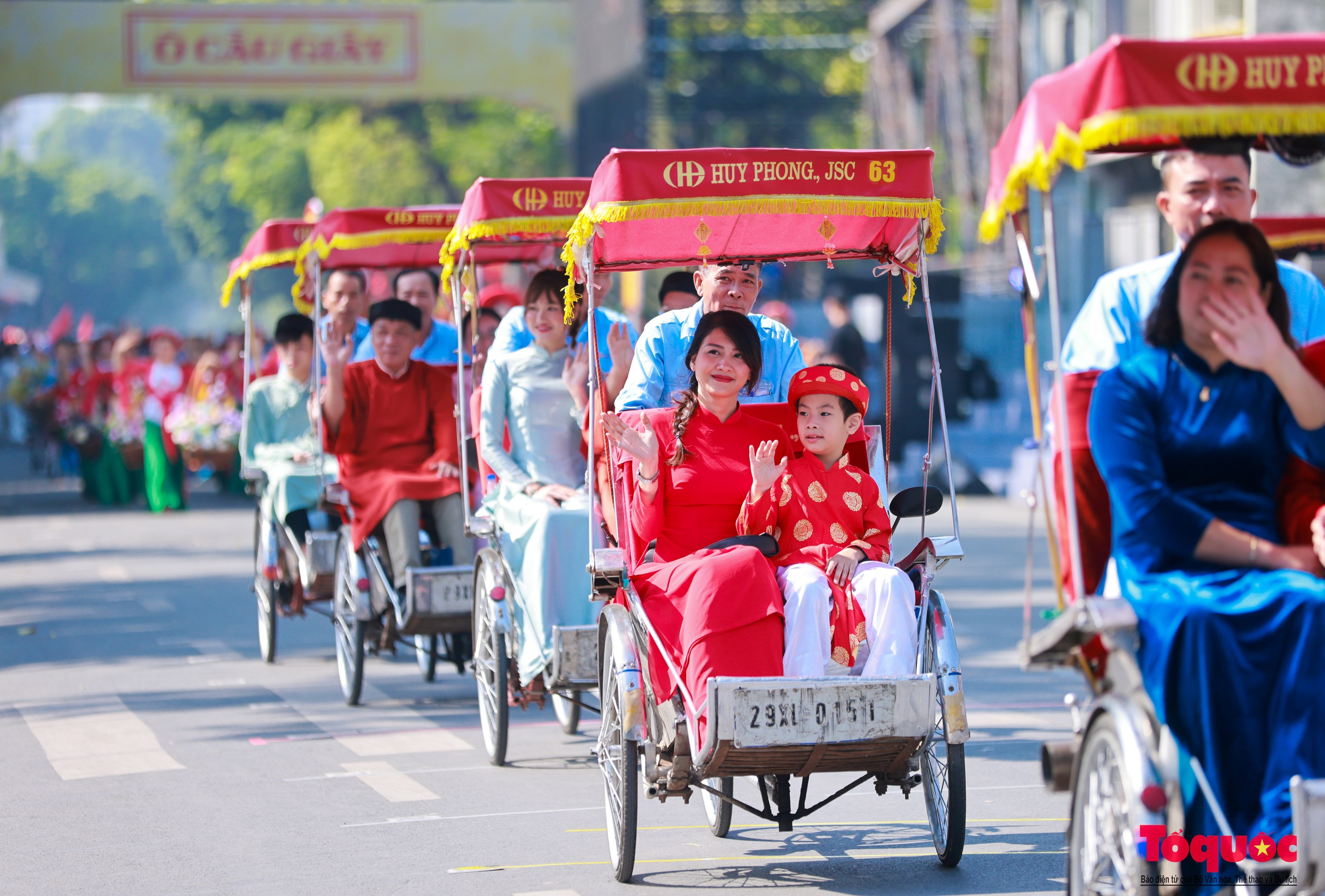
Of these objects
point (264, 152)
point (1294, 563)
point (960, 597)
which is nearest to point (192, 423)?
point (960, 597)

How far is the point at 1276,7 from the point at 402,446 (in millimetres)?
15646

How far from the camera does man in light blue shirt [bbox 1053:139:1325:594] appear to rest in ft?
15.5

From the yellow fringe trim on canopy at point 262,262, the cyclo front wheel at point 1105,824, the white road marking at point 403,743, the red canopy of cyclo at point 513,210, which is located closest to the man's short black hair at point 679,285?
the red canopy of cyclo at point 513,210

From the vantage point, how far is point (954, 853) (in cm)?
591

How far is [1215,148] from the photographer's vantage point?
4738 mm

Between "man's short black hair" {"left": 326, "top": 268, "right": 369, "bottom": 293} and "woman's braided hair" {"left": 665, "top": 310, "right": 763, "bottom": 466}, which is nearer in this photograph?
"woman's braided hair" {"left": 665, "top": 310, "right": 763, "bottom": 466}

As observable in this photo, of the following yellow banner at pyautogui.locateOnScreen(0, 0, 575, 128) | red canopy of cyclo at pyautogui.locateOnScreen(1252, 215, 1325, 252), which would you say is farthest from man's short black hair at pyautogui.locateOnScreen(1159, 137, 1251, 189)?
yellow banner at pyautogui.locateOnScreen(0, 0, 575, 128)

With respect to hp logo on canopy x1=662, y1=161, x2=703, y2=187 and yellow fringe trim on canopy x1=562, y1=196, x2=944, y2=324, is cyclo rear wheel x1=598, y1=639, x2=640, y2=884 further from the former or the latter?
hp logo on canopy x1=662, y1=161, x2=703, y2=187

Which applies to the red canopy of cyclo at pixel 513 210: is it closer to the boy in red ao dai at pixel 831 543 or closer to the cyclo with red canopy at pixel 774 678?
the cyclo with red canopy at pixel 774 678

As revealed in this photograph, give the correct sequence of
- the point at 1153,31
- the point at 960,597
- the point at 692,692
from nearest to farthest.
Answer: the point at 692,692, the point at 960,597, the point at 1153,31

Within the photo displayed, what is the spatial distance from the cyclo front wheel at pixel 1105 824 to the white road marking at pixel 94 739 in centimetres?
469

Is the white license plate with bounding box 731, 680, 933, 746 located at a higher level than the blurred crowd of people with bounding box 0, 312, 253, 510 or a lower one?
lower

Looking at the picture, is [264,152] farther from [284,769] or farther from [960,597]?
[284,769]

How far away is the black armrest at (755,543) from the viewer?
592 cm
